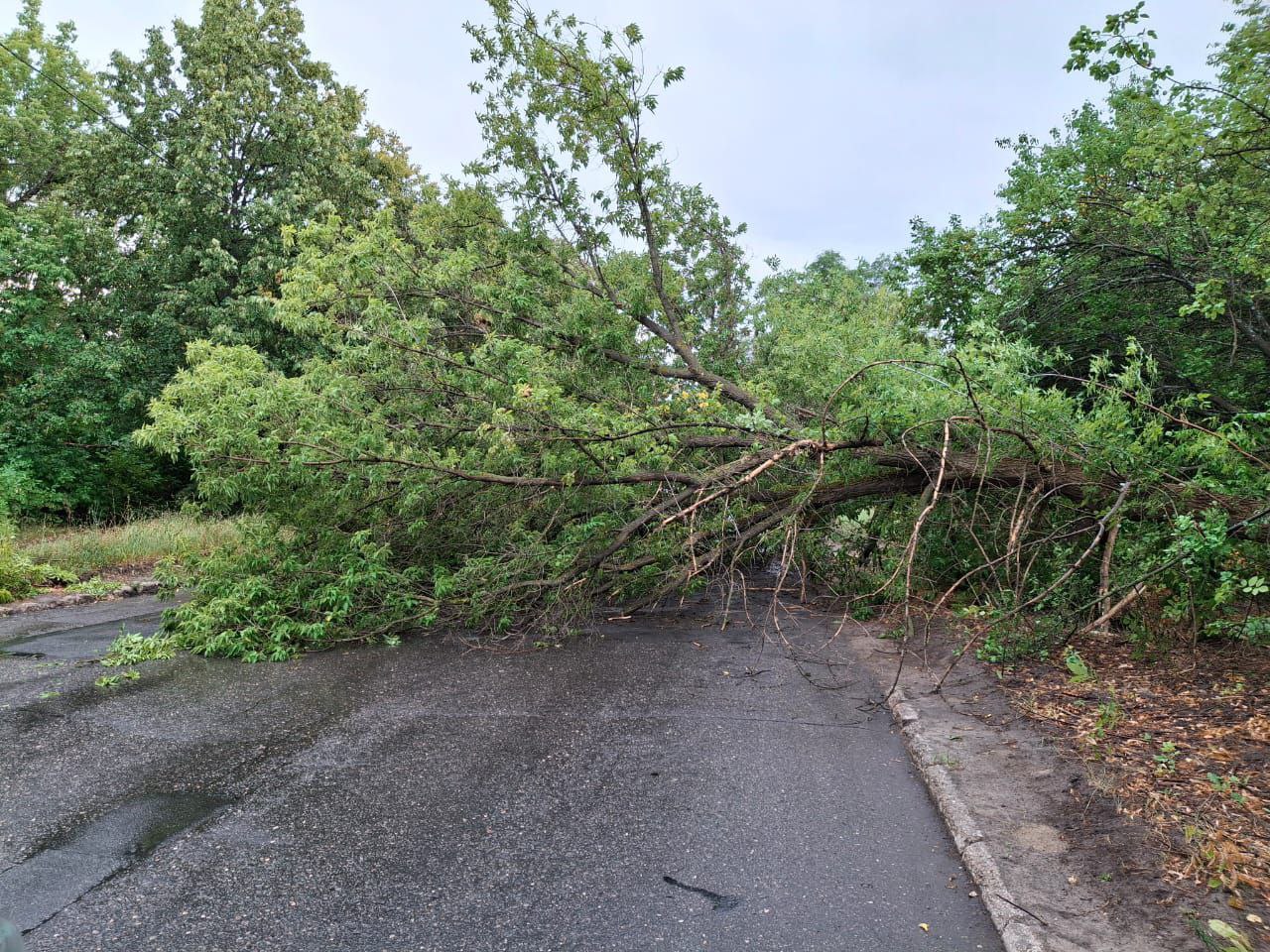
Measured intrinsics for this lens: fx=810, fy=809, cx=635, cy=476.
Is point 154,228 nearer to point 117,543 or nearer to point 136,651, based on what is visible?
point 117,543

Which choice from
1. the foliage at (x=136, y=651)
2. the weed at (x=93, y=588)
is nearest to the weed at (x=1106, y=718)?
the foliage at (x=136, y=651)

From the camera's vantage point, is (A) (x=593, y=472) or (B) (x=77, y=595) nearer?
(A) (x=593, y=472)

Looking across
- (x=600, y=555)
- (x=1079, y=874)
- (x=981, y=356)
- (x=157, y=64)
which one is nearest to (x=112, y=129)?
(x=157, y=64)

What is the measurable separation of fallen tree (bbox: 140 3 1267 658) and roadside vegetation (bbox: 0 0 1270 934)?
4 cm

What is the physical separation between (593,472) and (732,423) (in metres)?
1.52

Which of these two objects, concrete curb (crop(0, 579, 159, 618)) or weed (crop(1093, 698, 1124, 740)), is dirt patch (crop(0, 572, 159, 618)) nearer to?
concrete curb (crop(0, 579, 159, 618))

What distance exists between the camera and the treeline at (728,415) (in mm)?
6359

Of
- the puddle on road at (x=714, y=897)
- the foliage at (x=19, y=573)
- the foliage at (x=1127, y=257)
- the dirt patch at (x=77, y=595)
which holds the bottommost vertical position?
the dirt patch at (x=77, y=595)

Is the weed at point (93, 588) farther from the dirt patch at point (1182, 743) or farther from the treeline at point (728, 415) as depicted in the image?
the dirt patch at point (1182, 743)

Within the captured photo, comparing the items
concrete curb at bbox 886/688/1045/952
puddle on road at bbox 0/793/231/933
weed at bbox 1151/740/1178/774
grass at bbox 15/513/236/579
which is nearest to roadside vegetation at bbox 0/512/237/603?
grass at bbox 15/513/236/579

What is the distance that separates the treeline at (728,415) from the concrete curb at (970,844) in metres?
1.04

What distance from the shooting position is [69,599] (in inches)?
414

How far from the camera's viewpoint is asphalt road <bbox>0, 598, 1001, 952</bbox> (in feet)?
9.70

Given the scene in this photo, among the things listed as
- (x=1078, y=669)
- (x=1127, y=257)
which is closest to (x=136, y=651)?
(x=1078, y=669)
